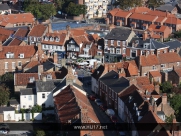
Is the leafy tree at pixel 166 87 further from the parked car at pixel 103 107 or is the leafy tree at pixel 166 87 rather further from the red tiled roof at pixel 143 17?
the red tiled roof at pixel 143 17

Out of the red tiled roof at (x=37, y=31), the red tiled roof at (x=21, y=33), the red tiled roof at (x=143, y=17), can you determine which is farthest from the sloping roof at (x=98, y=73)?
the red tiled roof at (x=143, y=17)

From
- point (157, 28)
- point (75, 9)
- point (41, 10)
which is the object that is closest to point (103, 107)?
point (157, 28)

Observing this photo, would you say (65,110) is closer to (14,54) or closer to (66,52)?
(14,54)

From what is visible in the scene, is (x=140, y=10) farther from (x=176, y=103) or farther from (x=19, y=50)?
(x=176, y=103)

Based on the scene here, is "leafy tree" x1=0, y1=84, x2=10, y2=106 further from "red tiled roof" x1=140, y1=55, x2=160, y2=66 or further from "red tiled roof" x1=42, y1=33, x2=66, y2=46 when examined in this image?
"red tiled roof" x1=42, y1=33, x2=66, y2=46

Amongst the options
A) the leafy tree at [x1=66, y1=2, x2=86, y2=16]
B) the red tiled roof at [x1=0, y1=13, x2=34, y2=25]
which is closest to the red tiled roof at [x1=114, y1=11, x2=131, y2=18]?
the leafy tree at [x1=66, y1=2, x2=86, y2=16]

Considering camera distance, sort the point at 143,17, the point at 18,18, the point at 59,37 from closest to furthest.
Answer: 1. the point at 59,37
2. the point at 18,18
3. the point at 143,17
